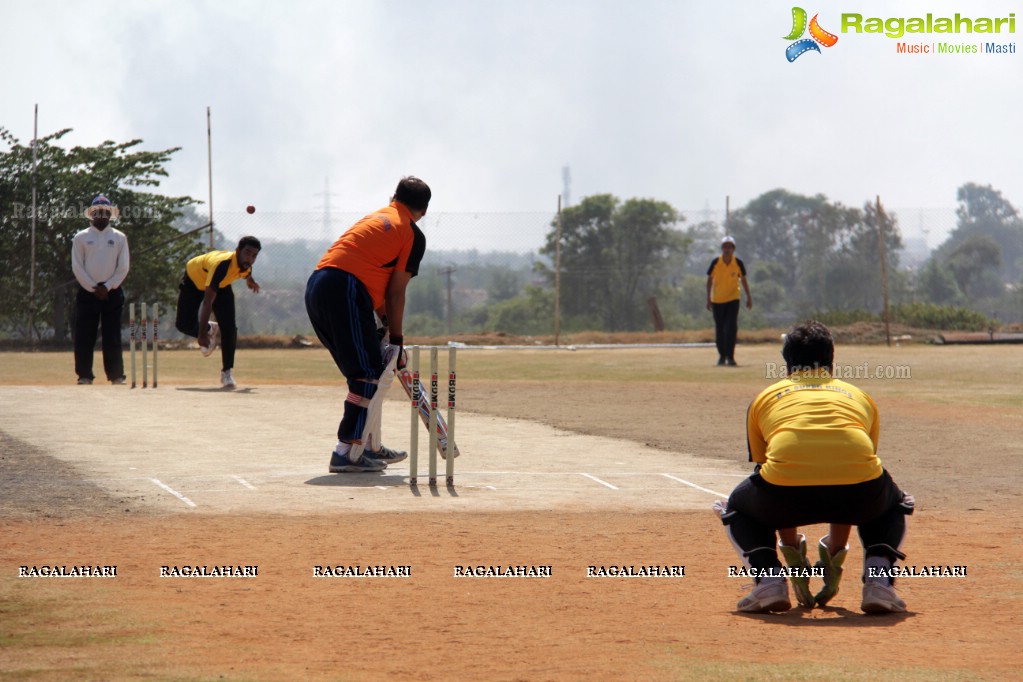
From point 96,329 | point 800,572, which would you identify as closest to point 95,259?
point 96,329

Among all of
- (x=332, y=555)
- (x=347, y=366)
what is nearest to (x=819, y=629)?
(x=332, y=555)

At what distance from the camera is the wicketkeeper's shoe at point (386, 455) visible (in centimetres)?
959

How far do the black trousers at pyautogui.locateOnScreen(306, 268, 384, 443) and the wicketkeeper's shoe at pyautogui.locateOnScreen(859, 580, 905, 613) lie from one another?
14.6 feet

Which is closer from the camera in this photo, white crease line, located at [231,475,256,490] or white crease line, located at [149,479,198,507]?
white crease line, located at [149,479,198,507]

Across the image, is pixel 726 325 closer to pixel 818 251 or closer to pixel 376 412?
pixel 376 412

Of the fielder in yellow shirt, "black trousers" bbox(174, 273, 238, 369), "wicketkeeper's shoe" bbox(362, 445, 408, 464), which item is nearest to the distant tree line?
"black trousers" bbox(174, 273, 238, 369)

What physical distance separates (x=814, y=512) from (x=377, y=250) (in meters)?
4.30

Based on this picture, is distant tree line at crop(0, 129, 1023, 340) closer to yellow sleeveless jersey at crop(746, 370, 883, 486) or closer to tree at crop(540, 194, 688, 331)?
tree at crop(540, 194, 688, 331)

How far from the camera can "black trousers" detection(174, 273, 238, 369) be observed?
→ 16531 mm

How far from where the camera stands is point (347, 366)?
9.18 metres

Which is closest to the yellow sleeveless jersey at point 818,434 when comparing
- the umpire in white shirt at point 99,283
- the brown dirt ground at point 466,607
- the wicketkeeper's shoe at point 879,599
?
the wicketkeeper's shoe at point 879,599

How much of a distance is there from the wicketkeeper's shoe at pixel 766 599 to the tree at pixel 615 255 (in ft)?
106

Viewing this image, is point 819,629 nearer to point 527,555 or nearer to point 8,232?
point 527,555

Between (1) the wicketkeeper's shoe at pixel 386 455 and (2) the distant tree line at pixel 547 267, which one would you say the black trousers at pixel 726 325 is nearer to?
(2) the distant tree line at pixel 547 267
